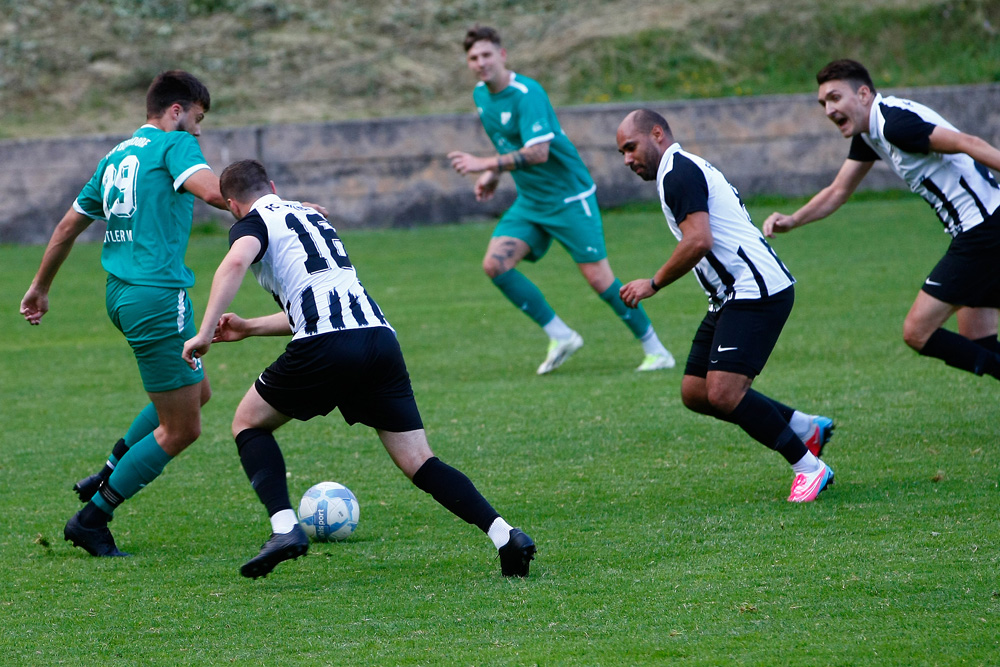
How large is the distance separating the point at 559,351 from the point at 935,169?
3.68 m

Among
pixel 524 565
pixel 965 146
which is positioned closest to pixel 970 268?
pixel 965 146

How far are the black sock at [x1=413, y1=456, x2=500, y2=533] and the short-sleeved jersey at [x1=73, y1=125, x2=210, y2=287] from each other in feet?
4.81

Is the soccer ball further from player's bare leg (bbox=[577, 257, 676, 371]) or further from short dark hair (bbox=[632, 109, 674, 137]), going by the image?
player's bare leg (bbox=[577, 257, 676, 371])

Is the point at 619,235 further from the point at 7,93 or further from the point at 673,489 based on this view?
the point at 7,93

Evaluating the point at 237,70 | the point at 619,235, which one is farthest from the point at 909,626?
the point at 237,70

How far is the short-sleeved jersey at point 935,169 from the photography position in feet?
18.4

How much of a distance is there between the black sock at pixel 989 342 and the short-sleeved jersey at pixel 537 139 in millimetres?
3579

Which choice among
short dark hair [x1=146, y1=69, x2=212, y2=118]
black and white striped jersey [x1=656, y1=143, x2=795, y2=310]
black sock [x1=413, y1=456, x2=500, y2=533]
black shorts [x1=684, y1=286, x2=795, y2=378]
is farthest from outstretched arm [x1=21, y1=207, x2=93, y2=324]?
black shorts [x1=684, y1=286, x2=795, y2=378]

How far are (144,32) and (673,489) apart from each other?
65.4 ft

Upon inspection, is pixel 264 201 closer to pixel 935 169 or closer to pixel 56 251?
pixel 56 251

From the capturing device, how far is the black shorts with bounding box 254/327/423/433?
4.35m

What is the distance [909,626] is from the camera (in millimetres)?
Answer: 3631

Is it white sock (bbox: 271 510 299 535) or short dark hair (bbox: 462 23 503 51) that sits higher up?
short dark hair (bbox: 462 23 503 51)

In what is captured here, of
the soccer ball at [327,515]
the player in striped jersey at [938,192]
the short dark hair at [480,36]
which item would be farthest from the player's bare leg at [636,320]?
the soccer ball at [327,515]
